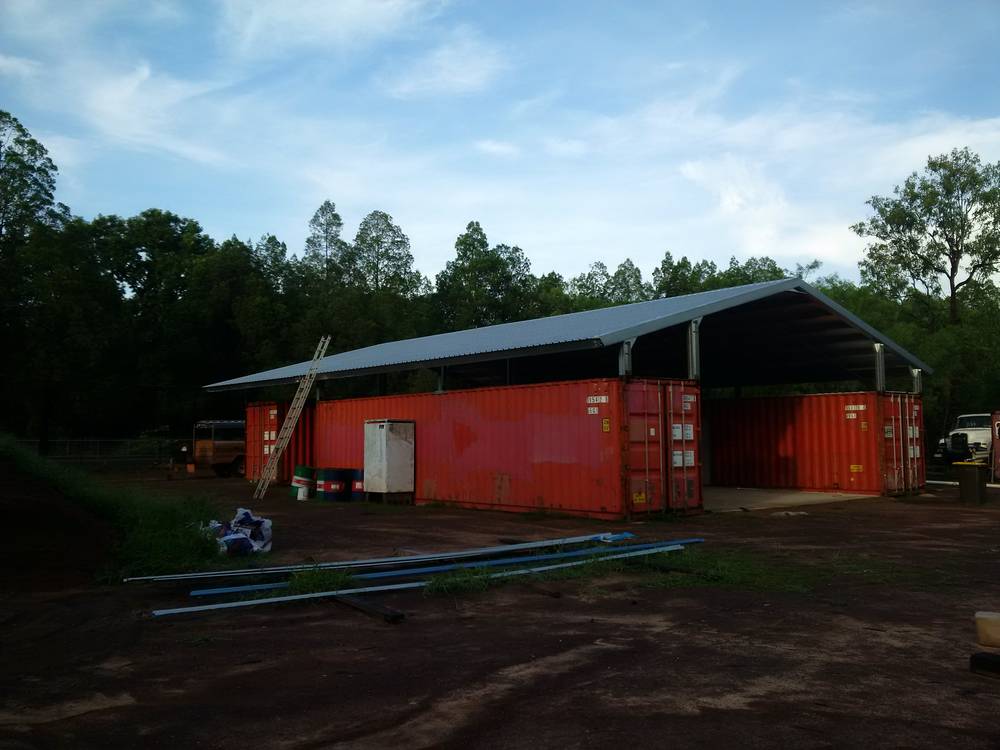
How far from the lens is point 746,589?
8164 mm

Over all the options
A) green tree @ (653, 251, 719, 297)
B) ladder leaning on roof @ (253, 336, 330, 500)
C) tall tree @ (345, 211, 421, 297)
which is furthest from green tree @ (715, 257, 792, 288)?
ladder leaning on roof @ (253, 336, 330, 500)

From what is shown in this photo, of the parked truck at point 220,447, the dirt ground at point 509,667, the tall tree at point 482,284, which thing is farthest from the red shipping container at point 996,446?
the tall tree at point 482,284

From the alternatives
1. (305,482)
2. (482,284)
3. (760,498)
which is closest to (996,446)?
(760,498)

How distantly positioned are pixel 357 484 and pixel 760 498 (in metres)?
10.2

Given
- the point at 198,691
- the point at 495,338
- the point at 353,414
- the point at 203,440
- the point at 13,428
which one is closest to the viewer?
the point at 198,691

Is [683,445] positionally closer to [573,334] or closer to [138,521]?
[573,334]

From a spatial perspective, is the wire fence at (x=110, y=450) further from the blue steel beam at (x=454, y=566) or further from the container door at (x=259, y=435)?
the blue steel beam at (x=454, y=566)

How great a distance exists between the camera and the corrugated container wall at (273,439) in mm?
24703

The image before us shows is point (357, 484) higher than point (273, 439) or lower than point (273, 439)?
lower

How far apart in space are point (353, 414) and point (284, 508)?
14.8 ft

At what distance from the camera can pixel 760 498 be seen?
63.3 feet

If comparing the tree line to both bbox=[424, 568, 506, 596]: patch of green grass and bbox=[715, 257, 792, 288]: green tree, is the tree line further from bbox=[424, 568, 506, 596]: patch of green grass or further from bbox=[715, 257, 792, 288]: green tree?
bbox=[424, 568, 506, 596]: patch of green grass

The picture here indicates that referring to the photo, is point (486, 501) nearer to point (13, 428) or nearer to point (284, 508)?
point (284, 508)

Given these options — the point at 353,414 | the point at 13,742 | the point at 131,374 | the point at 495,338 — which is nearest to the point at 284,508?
the point at 353,414
